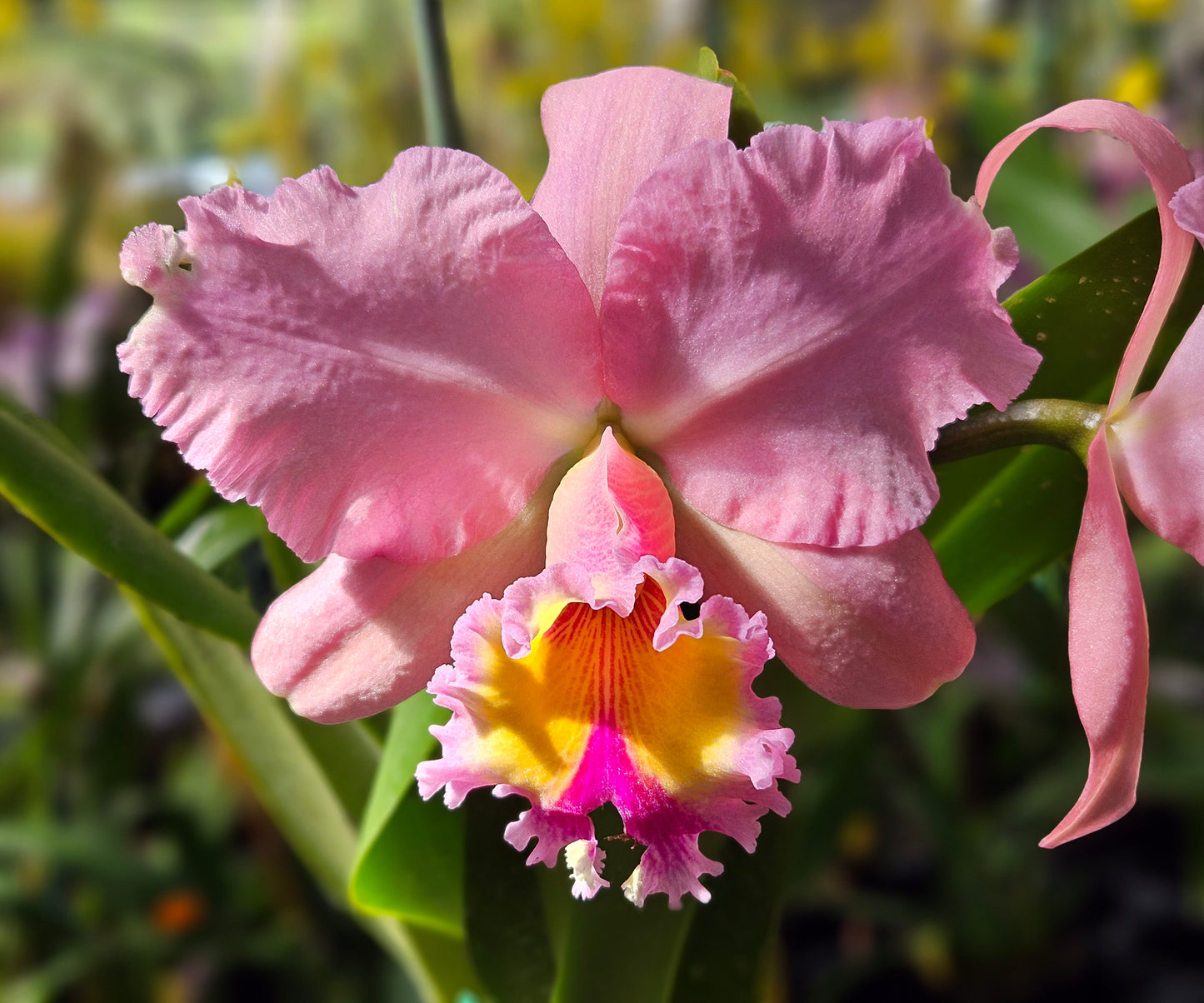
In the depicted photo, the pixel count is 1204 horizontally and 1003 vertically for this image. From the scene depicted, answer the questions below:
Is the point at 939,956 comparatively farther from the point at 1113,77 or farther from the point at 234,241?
the point at 1113,77

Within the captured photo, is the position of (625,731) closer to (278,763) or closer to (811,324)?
(811,324)

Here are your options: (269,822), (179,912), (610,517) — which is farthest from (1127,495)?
(179,912)

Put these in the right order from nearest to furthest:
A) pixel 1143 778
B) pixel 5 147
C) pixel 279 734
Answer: pixel 279 734 < pixel 1143 778 < pixel 5 147

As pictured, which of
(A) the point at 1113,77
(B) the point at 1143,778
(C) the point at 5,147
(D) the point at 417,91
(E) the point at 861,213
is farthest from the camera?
(C) the point at 5,147

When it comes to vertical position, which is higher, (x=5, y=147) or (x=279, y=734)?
(x=279, y=734)

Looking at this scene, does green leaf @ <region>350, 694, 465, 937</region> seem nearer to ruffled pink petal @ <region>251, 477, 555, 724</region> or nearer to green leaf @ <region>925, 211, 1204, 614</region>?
ruffled pink petal @ <region>251, 477, 555, 724</region>

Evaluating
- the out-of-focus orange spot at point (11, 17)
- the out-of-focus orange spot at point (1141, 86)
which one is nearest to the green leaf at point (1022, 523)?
the out-of-focus orange spot at point (1141, 86)

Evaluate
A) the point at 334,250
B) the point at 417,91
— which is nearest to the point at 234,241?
the point at 334,250
